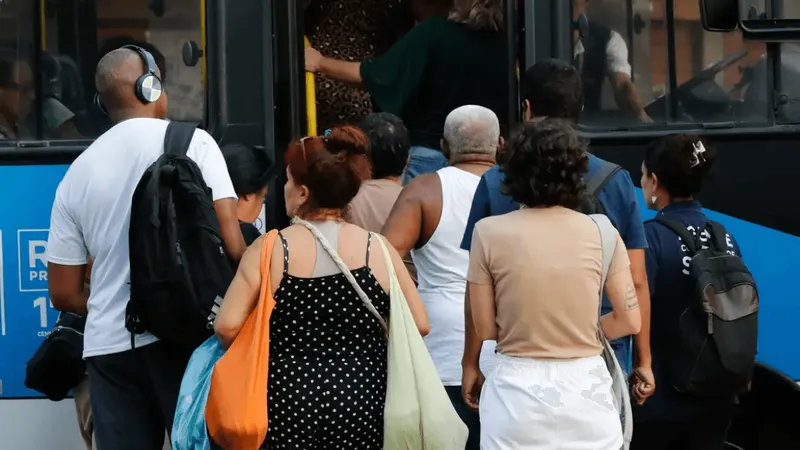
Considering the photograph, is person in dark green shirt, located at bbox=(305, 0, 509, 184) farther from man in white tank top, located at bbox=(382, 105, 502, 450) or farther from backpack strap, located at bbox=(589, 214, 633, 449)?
backpack strap, located at bbox=(589, 214, 633, 449)

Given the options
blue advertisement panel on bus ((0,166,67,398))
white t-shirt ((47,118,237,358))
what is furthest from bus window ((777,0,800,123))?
blue advertisement panel on bus ((0,166,67,398))

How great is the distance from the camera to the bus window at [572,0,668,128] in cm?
458

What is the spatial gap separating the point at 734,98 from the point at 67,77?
100 inches

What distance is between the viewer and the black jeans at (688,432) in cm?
427

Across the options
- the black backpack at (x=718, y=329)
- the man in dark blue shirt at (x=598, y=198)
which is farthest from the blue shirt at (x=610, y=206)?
the black backpack at (x=718, y=329)

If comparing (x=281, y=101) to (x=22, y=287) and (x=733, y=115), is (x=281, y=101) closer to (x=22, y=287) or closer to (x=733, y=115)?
(x=22, y=287)

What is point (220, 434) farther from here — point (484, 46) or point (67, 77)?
point (484, 46)

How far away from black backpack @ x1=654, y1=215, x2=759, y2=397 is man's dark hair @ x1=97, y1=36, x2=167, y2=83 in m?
2.07

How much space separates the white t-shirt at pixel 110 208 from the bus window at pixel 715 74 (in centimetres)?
184

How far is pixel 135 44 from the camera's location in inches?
180

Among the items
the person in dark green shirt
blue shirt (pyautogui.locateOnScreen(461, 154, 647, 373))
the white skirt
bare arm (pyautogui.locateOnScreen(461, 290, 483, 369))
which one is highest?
the person in dark green shirt

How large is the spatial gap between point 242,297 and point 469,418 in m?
1.12

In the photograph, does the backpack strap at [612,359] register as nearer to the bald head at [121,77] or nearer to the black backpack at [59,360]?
the bald head at [121,77]

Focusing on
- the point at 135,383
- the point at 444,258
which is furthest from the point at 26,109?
the point at 444,258
